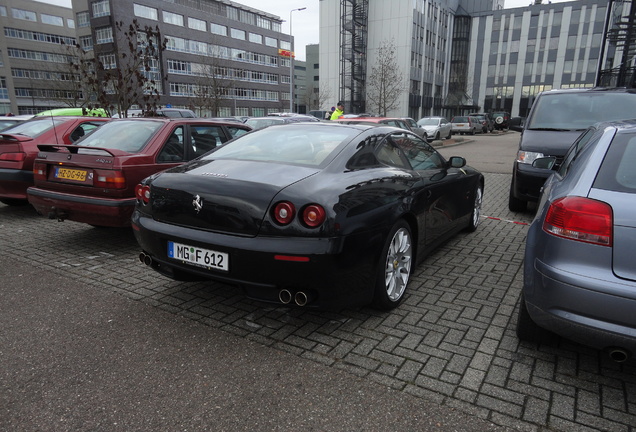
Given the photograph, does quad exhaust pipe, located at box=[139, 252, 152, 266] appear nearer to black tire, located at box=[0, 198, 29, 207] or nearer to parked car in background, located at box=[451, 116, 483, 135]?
black tire, located at box=[0, 198, 29, 207]

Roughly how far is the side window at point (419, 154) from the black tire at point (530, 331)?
165 centimetres

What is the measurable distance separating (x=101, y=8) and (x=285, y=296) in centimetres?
7230

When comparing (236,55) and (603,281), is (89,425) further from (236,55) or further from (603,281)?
(236,55)

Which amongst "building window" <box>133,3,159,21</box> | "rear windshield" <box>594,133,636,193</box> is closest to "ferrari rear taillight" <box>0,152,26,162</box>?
"rear windshield" <box>594,133,636,193</box>

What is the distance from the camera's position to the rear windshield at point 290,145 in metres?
3.40

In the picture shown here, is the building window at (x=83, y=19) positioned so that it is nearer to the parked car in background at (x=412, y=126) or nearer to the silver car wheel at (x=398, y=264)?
the parked car in background at (x=412, y=126)

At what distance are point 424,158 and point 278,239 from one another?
2.24 m

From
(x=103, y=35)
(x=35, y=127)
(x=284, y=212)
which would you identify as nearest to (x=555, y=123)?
(x=284, y=212)

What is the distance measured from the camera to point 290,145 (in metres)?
3.66

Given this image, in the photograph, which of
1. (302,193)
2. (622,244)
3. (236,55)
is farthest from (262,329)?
(236,55)

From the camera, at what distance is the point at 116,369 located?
2.66 meters

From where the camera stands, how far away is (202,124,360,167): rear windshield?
3404 millimetres

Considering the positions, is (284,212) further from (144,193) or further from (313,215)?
(144,193)

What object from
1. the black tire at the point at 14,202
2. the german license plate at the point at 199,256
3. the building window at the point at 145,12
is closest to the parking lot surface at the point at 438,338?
the german license plate at the point at 199,256
